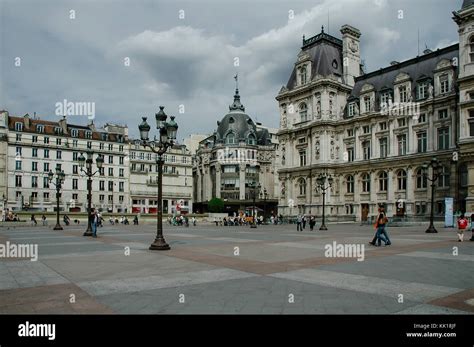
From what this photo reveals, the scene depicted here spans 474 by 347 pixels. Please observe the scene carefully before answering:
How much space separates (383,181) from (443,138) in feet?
34.6

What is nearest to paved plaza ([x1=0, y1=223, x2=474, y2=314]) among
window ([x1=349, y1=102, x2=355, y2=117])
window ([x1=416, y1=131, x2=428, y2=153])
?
window ([x1=416, y1=131, x2=428, y2=153])

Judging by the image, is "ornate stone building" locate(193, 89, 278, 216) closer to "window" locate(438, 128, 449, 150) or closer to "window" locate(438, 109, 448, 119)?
"window" locate(438, 128, 449, 150)

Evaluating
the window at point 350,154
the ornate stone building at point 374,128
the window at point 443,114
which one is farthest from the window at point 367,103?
the window at point 443,114

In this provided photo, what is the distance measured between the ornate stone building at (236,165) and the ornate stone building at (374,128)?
87.9ft

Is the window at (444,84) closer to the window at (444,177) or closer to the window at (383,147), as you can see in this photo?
the window at (444,177)

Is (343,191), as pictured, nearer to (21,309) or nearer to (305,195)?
(305,195)

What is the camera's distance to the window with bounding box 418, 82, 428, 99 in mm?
53312

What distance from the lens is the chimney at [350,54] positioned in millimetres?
67956

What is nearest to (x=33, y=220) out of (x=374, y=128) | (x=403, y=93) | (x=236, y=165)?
(x=374, y=128)

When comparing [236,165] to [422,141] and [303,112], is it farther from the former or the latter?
[422,141]

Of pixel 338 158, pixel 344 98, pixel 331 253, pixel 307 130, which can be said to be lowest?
pixel 331 253

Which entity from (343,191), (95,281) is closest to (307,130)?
(343,191)
